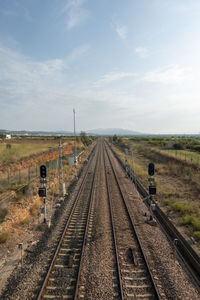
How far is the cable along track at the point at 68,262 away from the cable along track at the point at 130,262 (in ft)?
5.00

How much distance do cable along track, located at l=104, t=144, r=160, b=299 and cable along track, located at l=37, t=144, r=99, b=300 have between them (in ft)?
5.00

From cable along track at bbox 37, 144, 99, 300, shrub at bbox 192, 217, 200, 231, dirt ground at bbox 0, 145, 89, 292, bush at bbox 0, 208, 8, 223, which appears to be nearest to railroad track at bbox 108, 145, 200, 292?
shrub at bbox 192, 217, 200, 231

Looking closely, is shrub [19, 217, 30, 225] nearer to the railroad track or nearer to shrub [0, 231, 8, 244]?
shrub [0, 231, 8, 244]

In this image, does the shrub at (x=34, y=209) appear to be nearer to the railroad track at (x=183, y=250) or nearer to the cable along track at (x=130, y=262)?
the cable along track at (x=130, y=262)

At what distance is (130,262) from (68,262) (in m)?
2.43

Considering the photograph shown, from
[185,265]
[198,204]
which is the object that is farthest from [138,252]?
[198,204]

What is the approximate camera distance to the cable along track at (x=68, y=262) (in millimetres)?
6180

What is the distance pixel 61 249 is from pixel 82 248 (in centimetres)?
93

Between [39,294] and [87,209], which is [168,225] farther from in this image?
[39,294]

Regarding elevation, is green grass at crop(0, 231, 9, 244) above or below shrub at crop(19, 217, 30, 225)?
above

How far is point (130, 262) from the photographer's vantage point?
7781 mm

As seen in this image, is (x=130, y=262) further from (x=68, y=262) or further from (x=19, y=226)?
(x=19, y=226)

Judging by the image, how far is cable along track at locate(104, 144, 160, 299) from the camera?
20.5 feet

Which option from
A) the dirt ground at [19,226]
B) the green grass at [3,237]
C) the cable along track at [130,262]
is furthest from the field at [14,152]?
the cable along track at [130,262]
